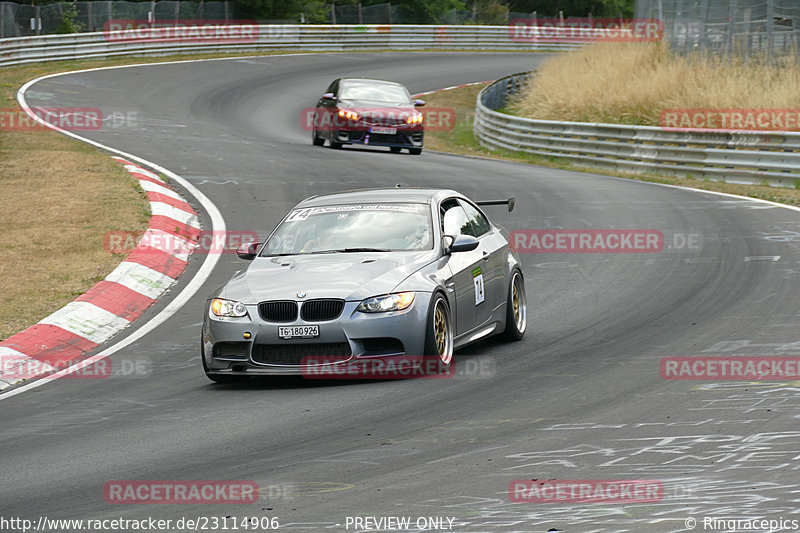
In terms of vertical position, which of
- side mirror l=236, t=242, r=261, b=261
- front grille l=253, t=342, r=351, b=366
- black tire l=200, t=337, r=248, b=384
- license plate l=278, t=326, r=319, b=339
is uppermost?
side mirror l=236, t=242, r=261, b=261

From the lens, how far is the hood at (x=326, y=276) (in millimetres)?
9078

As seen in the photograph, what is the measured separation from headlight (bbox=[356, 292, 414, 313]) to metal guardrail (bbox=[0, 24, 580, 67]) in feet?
114

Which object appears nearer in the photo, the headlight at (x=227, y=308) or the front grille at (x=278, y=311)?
the front grille at (x=278, y=311)

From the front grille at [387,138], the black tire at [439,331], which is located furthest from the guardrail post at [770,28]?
the black tire at [439,331]

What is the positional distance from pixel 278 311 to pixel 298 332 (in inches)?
10.0

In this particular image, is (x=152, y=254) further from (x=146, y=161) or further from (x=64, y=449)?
(x=146, y=161)

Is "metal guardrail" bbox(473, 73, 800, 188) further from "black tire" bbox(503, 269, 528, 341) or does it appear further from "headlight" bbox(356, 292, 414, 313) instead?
"headlight" bbox(356, 292, 414, 313)

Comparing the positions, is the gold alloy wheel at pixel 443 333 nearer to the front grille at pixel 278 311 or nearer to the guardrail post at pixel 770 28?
the front grille at pixel 278 311

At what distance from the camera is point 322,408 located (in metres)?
8.23

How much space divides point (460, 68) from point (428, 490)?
4592 cm

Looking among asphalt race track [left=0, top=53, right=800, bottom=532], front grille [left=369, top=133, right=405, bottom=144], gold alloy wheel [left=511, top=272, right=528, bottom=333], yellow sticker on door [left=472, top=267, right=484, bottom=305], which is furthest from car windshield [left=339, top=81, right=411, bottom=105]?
yellow sticker on door [left=472, top=267, right=484, bottom=305]

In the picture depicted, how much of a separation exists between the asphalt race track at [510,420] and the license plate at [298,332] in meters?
0.41

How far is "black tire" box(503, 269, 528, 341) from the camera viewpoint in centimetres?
1071

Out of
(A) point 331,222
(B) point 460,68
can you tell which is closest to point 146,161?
(A) point 331,222
